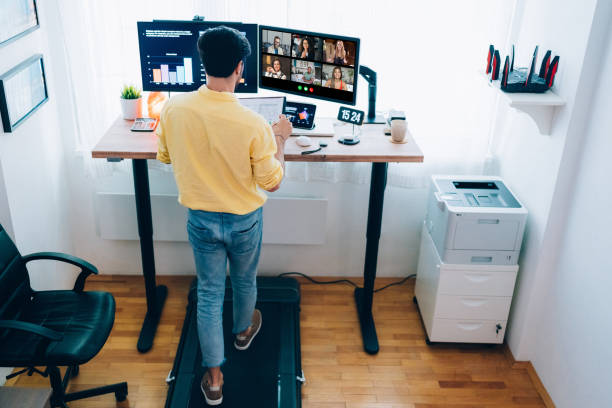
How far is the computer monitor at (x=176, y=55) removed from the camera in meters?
2.88

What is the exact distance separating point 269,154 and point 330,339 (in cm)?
142

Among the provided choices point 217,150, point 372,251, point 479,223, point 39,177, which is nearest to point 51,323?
point 39,177

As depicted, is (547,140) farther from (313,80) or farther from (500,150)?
(313,80)

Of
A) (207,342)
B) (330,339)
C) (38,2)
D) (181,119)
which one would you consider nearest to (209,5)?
(38,2)

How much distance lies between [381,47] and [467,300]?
139 cm

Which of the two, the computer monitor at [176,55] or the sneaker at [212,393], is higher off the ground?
the computer monitor at [176,55]

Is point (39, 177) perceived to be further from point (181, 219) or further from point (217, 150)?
point (217, 150)

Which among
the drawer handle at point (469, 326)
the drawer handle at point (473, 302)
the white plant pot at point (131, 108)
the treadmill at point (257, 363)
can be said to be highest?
the white plant pot at point (131, 108)

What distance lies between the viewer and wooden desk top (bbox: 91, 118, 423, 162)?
269cm

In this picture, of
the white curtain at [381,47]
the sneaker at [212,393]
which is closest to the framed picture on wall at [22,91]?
the white curtain at [381,47]

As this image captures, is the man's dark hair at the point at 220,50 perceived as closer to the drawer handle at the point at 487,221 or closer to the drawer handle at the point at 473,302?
the drawer handle at the point at 487,221

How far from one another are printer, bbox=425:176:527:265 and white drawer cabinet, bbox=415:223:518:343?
0.18 feet

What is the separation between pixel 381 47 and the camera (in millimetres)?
3076

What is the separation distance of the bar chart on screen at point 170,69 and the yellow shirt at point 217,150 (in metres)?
0.77
